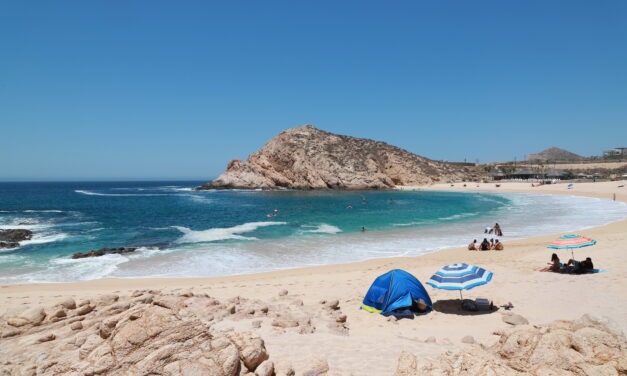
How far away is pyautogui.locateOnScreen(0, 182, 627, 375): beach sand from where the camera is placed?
260 inches

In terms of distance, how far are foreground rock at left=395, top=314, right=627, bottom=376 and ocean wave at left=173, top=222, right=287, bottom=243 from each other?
20.3 metres

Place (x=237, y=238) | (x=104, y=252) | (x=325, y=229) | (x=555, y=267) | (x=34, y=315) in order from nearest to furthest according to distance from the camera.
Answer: (x=34, y=315) → (x=555, y=267) → (x=104, y=252) → (x=237, y=238) → (x=325, y=229)

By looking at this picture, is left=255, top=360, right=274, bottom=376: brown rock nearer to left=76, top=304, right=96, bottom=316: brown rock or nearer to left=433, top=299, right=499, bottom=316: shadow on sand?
left=76, top=304, right=96, bottom=316: brown rock

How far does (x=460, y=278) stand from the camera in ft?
31.7

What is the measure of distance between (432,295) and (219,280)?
8775 mm

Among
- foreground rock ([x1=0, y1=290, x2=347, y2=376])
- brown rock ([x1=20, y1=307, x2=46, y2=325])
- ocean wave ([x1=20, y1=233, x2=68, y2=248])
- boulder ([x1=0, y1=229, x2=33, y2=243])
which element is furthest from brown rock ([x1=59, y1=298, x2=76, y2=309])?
boulder ([x1=0, y1=229, x2=33, y2=243])

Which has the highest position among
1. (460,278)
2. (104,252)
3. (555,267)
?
(460,278)

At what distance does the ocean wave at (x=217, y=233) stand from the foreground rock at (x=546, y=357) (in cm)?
2026

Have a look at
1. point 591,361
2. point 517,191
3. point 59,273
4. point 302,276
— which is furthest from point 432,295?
point 517,191

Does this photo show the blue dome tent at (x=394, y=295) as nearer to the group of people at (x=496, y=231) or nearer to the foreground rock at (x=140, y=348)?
the foreground rock at (x=140, y=348)

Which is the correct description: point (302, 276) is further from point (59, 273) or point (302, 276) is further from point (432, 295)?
point (59, 273)

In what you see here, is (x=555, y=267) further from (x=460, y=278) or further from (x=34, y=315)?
(x=34, y=315)

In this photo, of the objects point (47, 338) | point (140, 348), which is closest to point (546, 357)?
point (140, 348)

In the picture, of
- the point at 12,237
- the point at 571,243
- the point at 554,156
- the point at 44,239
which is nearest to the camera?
the point at 571,243
